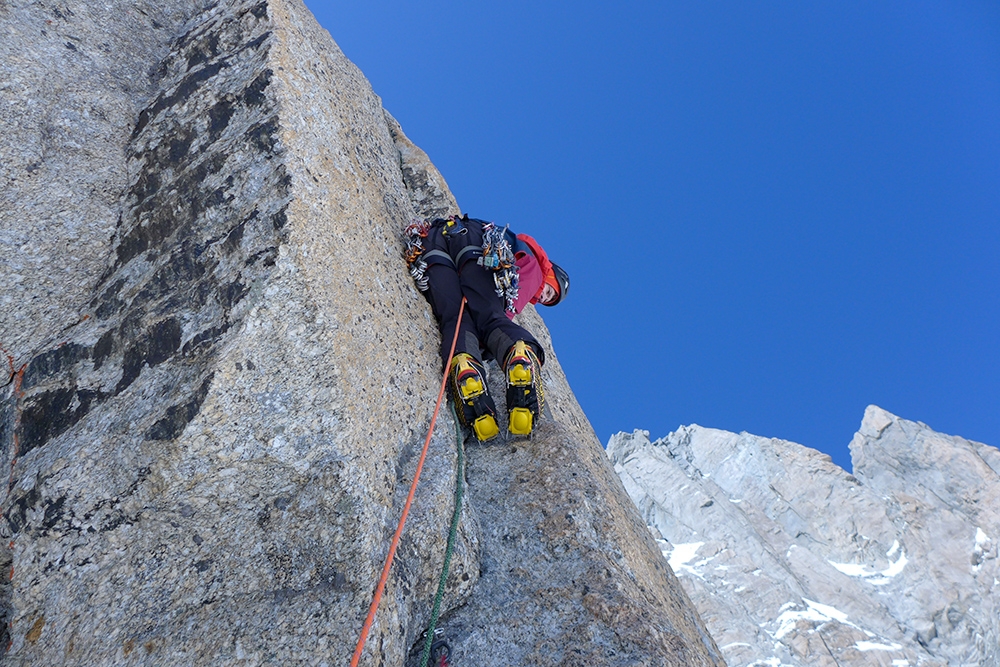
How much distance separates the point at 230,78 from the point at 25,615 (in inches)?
184

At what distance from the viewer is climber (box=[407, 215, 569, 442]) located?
6.17 meters

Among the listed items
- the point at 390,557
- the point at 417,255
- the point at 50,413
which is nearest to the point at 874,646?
the point at 417,255

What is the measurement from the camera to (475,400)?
6.13 metres

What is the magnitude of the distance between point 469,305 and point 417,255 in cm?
76

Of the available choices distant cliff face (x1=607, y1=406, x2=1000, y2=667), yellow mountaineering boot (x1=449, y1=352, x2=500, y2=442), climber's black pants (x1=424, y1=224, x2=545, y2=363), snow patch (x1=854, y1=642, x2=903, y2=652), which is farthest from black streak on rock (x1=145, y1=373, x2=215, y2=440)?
snow patch (x1=854, y1=642, x2=903, y2=652)

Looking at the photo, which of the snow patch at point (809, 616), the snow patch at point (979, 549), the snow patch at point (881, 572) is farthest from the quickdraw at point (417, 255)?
the snow patch at point (979, 549)

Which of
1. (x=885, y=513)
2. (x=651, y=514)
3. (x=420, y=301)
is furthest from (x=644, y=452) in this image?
(x=420, y=301)

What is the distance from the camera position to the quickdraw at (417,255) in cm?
699

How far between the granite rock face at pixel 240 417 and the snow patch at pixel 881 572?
9611cm

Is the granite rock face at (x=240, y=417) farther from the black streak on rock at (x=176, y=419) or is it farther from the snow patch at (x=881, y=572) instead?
the snow patch at (x=881, y=572)

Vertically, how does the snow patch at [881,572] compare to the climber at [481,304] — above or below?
above

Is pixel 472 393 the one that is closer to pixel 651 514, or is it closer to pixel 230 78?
pixel 230 78

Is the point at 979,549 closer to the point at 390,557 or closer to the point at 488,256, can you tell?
the point at 488,256

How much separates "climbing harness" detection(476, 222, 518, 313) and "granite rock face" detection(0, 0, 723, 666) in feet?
3.35
